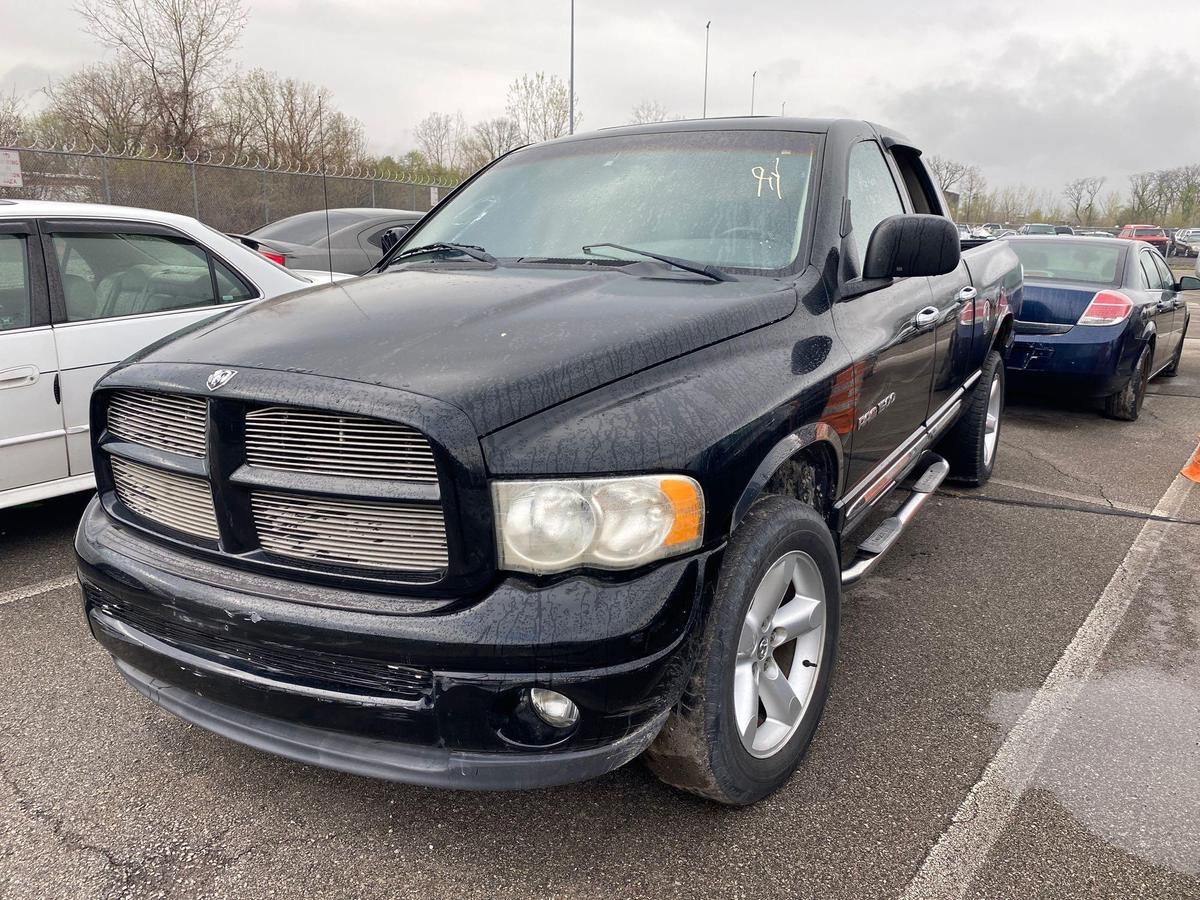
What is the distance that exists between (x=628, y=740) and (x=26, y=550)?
141 inches

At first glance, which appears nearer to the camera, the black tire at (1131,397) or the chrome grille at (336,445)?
the chrome grille at (336,445)

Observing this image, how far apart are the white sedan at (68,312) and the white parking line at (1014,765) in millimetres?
3796

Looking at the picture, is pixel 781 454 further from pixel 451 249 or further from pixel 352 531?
pixel 451 249

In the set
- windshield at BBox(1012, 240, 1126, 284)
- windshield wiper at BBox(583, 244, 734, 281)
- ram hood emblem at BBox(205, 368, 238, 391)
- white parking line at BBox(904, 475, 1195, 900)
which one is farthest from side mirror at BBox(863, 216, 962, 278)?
windshield at BBox(1012, 240, 1126, 284)

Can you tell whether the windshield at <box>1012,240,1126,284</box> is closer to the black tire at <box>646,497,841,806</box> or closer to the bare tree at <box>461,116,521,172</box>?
the black tire at <box>646,497,841,806</box>

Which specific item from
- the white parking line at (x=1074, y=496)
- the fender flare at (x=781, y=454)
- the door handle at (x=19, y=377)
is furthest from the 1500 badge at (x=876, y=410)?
the door handle at (x=19, y=377)

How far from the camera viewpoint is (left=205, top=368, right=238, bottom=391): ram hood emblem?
6.51 feet

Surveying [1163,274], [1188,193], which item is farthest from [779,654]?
[1188,193]

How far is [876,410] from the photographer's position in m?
2.97

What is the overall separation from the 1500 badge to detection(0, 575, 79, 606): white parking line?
3.17 meters

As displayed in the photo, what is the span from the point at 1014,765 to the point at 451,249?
96.6 inches

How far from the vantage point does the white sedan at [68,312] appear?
12.6 ft

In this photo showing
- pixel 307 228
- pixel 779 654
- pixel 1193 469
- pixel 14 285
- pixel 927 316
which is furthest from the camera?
pixel 307 228

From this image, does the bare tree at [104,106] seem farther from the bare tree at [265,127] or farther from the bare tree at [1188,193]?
the bare tree at [1188,193]
